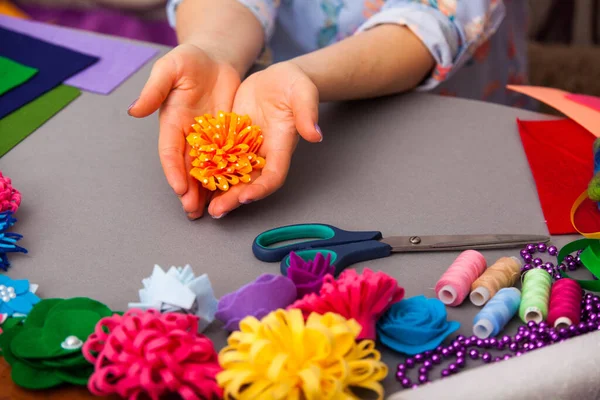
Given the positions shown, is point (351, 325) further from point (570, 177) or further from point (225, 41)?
point (225, 41)

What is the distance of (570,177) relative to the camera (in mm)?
749

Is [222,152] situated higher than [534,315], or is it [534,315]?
[222,152]

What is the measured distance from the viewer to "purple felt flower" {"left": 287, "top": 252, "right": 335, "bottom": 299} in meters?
0.55

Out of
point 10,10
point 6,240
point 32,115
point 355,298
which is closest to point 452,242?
point 355,298

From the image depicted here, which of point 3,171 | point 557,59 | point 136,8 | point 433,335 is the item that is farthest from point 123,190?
point 557,59

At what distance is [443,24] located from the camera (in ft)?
2.96

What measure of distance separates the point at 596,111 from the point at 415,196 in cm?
28

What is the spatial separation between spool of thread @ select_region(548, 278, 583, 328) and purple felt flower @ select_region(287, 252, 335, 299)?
186mm

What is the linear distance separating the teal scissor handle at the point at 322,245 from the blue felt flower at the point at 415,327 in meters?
0.08

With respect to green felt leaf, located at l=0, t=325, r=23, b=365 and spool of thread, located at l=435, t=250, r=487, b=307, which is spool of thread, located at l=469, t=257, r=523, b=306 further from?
green felt leaf, located at l=0, t=325, r=23, b=365

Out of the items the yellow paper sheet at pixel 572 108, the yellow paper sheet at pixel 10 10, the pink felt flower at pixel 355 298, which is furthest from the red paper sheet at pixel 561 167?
the yellow paper sheet at pixel 10 10

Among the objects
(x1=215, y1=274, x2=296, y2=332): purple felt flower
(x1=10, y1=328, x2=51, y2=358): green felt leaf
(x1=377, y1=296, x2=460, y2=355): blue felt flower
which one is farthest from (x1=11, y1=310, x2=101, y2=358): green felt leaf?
(x1=377, y1=296, x2=460, y2=355): blue felt flower

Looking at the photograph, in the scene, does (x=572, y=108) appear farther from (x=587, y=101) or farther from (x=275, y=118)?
(x=275, y=118)

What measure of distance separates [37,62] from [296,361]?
0.65 metres
